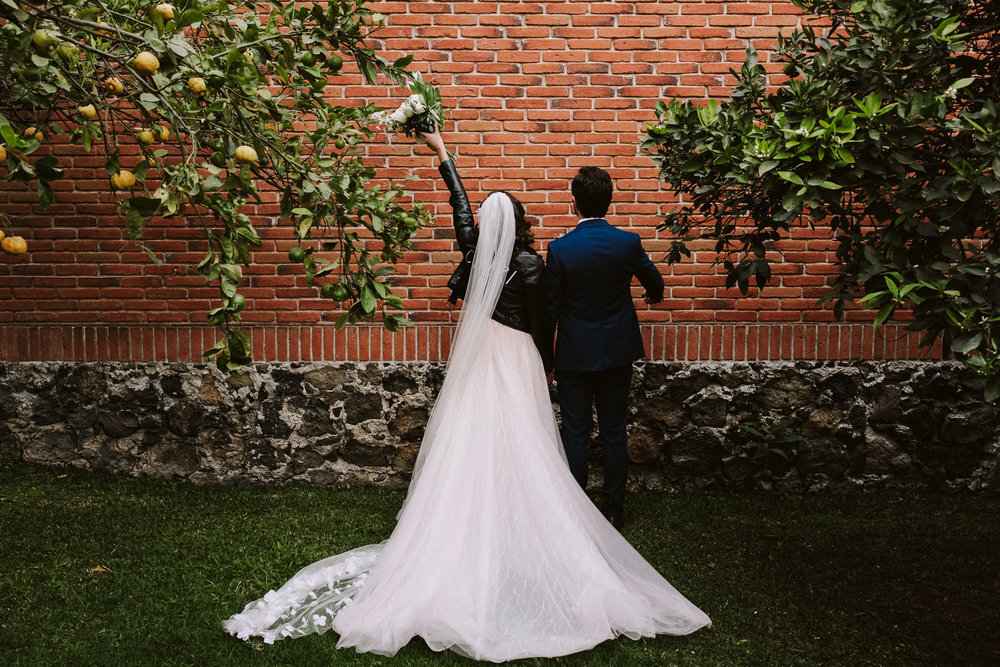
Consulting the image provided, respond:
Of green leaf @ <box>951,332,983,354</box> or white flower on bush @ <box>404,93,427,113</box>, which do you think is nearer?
green leaf @ <box>951,332,983,354</box>

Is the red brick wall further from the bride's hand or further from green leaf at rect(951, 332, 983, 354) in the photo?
green leaf at rect(951, 332, 983, 354)

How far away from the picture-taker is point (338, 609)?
10.8 feet

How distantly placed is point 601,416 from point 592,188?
144cm

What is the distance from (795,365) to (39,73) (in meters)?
4.70

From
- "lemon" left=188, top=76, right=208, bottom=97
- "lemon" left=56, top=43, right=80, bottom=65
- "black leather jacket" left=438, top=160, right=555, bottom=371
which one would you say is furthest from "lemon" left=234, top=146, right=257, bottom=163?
"black leather jacket" left=438, top=160, right=555, bottom=371

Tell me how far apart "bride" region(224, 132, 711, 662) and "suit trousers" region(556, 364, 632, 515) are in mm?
379

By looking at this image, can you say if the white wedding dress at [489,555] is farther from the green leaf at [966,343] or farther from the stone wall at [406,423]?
the green leaf at [966,343]

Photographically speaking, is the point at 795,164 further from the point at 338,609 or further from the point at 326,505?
the point at 326,505

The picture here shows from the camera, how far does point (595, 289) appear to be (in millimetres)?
4051

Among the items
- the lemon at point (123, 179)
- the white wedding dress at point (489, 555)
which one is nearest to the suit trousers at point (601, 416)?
the white wedding dress at point (489, 555)

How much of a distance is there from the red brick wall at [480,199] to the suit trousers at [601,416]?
0.87 m

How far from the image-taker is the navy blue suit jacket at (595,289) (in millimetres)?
4012

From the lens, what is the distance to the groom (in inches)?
158

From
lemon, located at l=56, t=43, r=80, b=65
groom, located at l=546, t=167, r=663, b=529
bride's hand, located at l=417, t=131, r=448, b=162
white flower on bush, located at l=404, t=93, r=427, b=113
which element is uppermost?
white flower on bush, located at l=404, t=93, r=427, b=113
